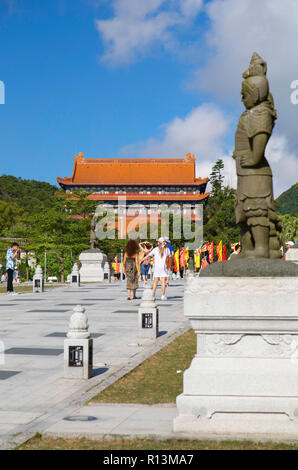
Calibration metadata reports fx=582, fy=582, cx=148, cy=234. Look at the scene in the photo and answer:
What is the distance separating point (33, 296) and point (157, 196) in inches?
2382

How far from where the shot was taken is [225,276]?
5.18 m

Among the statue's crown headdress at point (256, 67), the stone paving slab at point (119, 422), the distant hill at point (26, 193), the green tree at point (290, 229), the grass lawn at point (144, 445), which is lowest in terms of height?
the grass lawn at point (144, 445)

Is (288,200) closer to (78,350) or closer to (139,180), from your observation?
(139,180)

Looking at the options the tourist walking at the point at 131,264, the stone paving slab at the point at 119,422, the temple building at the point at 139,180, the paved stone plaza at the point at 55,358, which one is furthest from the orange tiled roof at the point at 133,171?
the stone paving slab at the point at 119,422

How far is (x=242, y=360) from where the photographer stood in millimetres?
5016

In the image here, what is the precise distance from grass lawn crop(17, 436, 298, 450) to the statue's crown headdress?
3.51 m

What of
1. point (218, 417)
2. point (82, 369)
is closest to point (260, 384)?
point (218, 417)

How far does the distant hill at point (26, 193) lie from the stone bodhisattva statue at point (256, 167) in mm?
70661

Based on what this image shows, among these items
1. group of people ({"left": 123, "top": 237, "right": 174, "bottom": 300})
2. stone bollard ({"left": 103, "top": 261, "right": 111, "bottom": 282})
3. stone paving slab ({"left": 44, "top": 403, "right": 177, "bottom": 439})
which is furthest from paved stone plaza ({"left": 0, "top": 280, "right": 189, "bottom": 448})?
stone bollard ({"left": 103, "top": 261, "right": 111, "bottom": 282})

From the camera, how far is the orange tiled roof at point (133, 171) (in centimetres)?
7994

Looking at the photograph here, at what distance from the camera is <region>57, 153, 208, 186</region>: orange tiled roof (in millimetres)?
79938

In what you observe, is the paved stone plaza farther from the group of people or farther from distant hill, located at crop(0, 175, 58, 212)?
distant hill, located at crop(0, 175, 58, 212)

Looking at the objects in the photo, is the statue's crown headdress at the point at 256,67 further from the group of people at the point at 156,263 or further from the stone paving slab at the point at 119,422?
the group of people at the point at 156,263

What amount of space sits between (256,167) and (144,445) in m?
2.86
